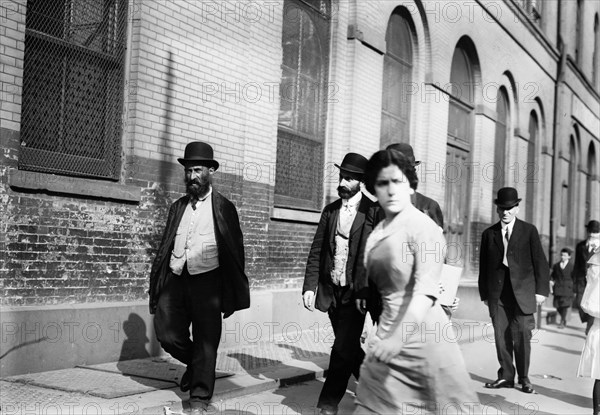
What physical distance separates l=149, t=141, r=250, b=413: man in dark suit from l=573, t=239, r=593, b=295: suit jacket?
922 cm

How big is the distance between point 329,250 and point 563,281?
36.6ft

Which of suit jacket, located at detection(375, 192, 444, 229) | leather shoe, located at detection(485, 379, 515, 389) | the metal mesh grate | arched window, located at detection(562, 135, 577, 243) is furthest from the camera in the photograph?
arched window, located at detection(562, 135, 577, 243)

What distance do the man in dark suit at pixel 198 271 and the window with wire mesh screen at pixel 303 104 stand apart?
5307 millimetres

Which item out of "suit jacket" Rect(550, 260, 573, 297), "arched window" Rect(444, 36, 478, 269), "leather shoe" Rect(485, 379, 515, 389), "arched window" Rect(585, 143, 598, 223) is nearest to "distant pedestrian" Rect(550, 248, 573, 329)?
"suit jacket" Rect(550, 260, 573, 297)

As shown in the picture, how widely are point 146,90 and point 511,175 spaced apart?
15049mm

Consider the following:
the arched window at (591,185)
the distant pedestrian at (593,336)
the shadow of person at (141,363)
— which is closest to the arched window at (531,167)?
the arched window at (591,185)

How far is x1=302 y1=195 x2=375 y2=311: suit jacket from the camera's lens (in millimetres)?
6785

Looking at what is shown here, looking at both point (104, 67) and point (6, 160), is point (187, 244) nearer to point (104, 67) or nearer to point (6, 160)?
point (6, 160)

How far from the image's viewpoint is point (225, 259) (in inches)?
267

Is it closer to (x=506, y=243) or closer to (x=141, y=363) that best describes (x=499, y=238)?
(x=506, y=243)

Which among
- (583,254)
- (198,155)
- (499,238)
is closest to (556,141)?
(583,254)

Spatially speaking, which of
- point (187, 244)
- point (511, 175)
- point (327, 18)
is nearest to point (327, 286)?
point (187, 244)

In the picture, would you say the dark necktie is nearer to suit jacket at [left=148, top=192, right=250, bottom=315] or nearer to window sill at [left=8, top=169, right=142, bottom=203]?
suit jacket at [left=148, top=192, right=250, bottom=315]

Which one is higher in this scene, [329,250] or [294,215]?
[294,215]
